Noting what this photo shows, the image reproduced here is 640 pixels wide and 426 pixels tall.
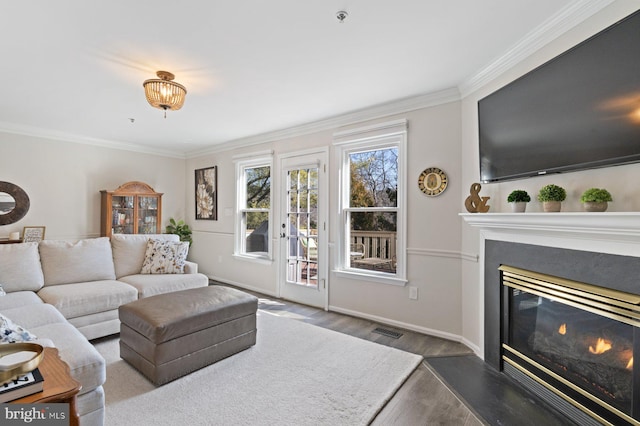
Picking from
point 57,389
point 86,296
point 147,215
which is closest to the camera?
point 57,389

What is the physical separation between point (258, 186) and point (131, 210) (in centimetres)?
217

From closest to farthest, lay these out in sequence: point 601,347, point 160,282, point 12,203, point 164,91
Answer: point 601,347 → point 164,91 → point 160,282 → point 12,203

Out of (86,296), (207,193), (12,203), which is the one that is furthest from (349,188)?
(12,203)

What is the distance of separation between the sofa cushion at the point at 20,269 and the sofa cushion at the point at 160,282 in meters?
0.71

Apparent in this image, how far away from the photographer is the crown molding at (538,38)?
5.69ft

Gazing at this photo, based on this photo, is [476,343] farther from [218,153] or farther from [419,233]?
[218,153]

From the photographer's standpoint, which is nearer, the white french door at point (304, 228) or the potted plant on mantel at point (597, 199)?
the potted plant on mantel at point (597, 199)

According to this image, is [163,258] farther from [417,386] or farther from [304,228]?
[417,386]

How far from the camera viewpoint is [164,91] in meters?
2.51

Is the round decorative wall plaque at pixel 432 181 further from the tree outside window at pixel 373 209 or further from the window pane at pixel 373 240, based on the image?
the window pane at pixel 373 240

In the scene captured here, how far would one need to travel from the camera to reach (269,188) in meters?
4.71

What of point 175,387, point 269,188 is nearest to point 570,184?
point 175,387

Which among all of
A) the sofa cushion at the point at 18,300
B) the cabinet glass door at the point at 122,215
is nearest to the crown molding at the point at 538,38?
the sofa cushion at the point at 18,300

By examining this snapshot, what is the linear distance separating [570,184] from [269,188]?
3667 mm
